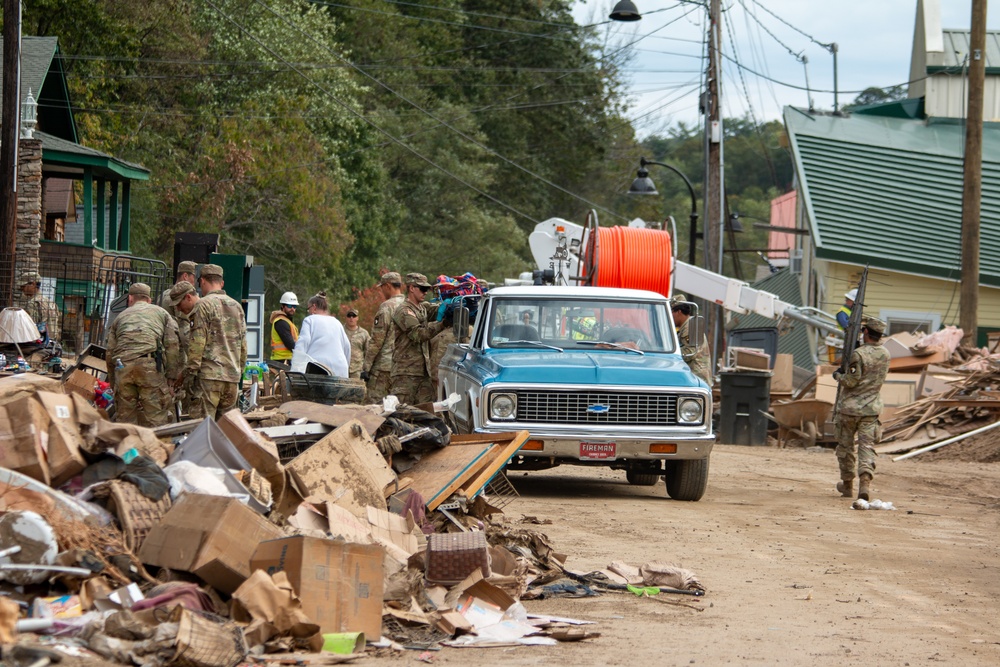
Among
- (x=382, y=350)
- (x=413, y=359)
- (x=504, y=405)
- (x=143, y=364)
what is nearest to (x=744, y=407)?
(x=413, y=359)

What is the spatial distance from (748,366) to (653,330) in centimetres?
984

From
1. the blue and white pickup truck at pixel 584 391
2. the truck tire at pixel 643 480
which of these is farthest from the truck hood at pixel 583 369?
the truck tire at pixel 643 480

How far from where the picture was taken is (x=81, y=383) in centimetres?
1367

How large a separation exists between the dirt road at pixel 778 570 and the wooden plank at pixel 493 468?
80cm

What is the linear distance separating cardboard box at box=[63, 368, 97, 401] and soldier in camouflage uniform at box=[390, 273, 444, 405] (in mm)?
3436

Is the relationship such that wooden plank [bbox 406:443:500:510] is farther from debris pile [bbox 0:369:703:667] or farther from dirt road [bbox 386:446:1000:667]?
dirt road [bbox 386:446:1000:667]

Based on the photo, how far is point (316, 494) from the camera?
877cm

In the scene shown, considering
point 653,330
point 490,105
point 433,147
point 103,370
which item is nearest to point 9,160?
point 103,370

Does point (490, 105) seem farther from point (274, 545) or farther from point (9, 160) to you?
point (274, 545)

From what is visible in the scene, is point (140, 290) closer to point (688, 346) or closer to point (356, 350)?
point (688, 346)

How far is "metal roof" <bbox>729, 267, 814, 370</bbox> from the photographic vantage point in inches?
1345

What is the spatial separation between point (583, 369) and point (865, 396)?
3287 millimetres

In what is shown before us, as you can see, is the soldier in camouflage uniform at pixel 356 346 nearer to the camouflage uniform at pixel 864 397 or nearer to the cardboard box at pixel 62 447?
the camouflage uniform at pixel 864 397

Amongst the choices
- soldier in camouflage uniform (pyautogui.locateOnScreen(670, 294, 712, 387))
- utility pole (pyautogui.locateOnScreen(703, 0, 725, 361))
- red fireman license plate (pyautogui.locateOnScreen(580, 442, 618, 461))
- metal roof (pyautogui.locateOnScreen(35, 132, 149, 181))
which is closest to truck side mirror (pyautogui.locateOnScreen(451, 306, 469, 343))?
soldier in camouflage uniform (pyautogui.locateOnScreen(670, 294, 712, 387))
